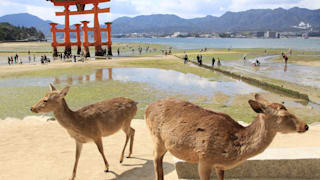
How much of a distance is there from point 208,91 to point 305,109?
6120mm

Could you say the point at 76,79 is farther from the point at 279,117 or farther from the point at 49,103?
the point at 279,117

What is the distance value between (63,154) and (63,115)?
2.85 metres

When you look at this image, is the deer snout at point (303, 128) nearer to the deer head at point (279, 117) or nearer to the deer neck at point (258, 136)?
the deer head at point (279, 117)

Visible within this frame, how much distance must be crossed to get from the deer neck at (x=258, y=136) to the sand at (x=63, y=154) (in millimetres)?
2734

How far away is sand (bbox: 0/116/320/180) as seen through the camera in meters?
6.80

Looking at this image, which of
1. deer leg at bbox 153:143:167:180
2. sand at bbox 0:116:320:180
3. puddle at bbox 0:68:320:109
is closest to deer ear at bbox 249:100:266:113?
deer leg at bbox 153:143:167:180

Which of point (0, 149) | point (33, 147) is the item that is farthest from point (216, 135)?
point (0, 149)

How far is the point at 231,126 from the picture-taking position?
4.22 meters

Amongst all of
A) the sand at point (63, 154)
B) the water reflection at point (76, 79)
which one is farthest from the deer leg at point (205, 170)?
the water reflection at point (76, 79)

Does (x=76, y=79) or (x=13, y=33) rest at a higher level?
(x=13, y=33)

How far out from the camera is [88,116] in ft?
20.7

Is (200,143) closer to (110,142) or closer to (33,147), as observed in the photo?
(110,142)

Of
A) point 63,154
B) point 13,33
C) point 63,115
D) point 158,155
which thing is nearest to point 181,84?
point 63,154

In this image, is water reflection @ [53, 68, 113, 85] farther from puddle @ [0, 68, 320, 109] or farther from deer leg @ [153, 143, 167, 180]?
deer leg @ [153, 143, 167, 180]
